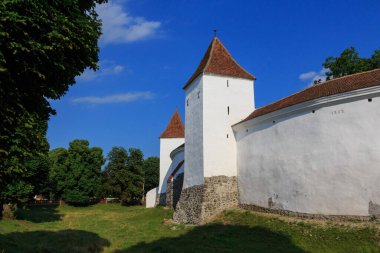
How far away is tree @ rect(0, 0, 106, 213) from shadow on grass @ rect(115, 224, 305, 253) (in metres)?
6.68

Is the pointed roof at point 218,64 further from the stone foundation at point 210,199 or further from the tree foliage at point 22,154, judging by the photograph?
the tree foliage at point 22,154

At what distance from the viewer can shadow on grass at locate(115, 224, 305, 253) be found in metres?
12.1

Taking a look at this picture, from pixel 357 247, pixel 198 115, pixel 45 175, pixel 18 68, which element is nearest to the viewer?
pixel 18 68

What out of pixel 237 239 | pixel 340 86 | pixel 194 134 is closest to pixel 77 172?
pixel 194 134

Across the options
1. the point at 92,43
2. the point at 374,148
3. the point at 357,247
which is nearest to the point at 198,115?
the point at 374,148

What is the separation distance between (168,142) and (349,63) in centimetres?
1990

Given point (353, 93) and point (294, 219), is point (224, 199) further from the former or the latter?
point (353, 93)

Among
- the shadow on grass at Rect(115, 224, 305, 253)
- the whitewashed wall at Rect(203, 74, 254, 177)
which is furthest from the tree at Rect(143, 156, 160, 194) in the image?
the shadow on grass at Rect(115, 224, 305, 253)

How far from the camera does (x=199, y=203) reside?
19.2 meters

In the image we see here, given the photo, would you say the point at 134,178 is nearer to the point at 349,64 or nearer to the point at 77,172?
the point at 77,172

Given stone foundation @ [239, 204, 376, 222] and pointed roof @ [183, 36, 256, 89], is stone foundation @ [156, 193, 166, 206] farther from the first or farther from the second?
stone foundation @ [239, 204, 376, 222]

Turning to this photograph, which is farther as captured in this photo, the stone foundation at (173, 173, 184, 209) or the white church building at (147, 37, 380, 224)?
→ the stone foundation at (173, 173, 184, 209)

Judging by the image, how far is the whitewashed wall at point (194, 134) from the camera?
2038 cm

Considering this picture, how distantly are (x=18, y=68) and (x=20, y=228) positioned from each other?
1580cm
